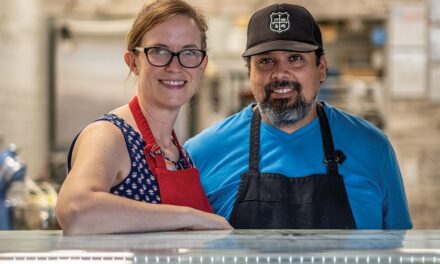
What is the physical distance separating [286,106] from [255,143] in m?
0.15

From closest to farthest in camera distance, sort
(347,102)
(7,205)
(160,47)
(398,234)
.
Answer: (398,234)
(160,47)
(7,205)
(347,102)

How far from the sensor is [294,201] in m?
2.10

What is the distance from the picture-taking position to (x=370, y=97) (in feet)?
17.3

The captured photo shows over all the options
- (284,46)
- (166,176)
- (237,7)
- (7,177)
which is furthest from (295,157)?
(237,7)

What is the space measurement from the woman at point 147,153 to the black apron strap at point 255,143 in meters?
0.35

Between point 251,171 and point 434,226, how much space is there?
3585 millimetres

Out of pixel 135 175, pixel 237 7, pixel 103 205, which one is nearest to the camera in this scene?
pixel 103 205

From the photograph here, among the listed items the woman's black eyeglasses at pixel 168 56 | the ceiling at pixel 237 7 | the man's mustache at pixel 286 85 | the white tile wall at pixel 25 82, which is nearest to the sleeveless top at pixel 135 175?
the woman's black eyeglasses at pixel 168 56

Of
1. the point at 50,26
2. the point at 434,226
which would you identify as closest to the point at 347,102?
the point at 434,226

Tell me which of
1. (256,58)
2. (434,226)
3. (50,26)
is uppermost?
(50,26)

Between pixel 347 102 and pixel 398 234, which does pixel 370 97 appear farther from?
pixel 398 234

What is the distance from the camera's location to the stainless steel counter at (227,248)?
1.19 m

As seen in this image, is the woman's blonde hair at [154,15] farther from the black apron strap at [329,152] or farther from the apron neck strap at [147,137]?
the black apron strap at [329,152]

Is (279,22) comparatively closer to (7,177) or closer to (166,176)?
(166,176)
